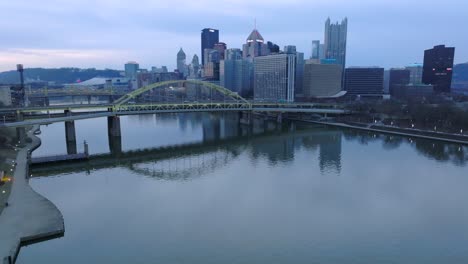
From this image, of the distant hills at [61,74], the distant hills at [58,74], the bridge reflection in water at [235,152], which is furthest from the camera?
the distant hills at [58,74]

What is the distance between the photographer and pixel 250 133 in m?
34.8

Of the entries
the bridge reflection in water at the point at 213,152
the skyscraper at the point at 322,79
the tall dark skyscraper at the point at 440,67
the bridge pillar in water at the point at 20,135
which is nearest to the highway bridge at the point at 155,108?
the bridge pillar in water at the point at 20,135

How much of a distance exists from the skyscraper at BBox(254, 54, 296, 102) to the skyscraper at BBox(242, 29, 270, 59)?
173ft

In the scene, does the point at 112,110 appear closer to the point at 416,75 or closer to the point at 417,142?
the point at 417,142

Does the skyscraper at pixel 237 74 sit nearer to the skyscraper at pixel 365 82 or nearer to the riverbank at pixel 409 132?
the skyscraper at pixel 365 82

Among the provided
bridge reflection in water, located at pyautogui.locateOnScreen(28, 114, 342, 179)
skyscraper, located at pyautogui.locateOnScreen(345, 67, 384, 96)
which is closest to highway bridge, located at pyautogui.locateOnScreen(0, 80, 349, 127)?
bridge reflection in water, located at pyautogui.locateOnScreen(28, 114, 342, 179)

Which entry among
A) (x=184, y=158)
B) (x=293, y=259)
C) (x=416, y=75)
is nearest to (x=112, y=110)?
(x=184, y=158)

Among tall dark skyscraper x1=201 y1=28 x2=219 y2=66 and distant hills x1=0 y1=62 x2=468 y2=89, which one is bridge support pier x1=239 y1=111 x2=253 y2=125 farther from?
→ distant hills x1=0 y1=62 x2=468 y2=89

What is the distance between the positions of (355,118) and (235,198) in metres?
30.8

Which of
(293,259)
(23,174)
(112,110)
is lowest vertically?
(293,259)

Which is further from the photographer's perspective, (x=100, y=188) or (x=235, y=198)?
(x=100, y=188)

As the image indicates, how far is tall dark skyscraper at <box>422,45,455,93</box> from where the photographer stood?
290 feet

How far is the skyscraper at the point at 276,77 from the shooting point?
67.4 meters

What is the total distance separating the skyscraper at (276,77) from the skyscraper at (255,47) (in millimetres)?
52780
